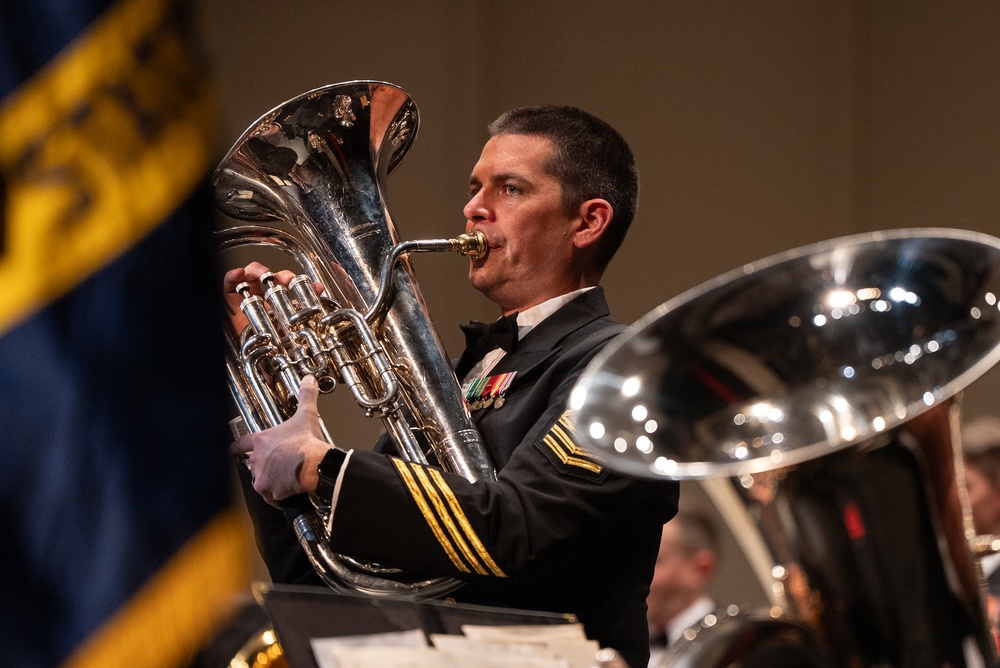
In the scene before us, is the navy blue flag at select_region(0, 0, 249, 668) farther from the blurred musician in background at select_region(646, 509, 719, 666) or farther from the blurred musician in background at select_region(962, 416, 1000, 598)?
the blurred musician in background at select_region(646, 509, 719, 666)

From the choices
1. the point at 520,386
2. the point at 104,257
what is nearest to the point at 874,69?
the point at 520,386

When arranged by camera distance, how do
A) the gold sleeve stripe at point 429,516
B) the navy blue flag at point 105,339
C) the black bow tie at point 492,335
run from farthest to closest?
the black bow tie at point 492,335, the gold sleeve stripe at point 429,516, the navy blue flag at point 105,339

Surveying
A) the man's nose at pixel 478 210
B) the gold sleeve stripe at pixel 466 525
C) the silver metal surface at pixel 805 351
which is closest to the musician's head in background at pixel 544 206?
the man's nose at pixel 478 210

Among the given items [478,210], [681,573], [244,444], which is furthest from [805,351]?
[681,573]

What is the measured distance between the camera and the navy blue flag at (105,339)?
465mm

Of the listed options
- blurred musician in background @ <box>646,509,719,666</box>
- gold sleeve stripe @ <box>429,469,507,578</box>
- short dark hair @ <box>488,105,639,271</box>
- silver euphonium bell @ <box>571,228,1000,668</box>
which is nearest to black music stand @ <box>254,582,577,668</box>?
silver euphonium bell @ <box>571,228,1000,668</box>

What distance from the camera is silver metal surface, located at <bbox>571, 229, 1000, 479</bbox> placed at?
1.28 meters

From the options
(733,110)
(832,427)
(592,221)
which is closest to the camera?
(832,427)

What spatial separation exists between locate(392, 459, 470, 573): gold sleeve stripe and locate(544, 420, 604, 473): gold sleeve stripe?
Result: 0.22m

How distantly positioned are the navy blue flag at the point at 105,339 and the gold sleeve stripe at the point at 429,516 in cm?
129

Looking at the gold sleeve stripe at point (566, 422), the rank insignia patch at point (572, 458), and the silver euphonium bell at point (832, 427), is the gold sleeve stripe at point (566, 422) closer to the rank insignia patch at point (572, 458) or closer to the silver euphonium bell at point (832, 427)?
the rank insignia patch at point (572, 458)

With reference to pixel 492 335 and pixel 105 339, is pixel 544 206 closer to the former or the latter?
pixel 492 335

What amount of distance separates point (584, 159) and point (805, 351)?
113cm

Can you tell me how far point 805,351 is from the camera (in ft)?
4.48
